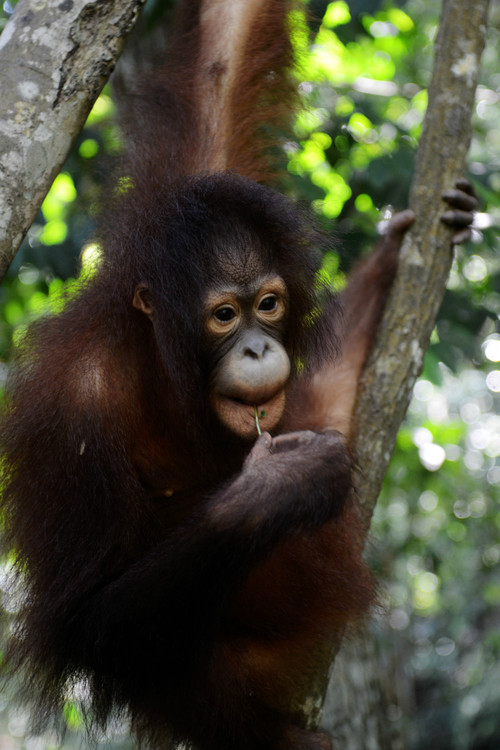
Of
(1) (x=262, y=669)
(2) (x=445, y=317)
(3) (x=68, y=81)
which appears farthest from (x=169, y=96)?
(1) (x=262, y=669)

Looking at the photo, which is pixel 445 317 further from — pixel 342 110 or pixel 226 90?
pixel 226 90

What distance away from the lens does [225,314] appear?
2582 mm

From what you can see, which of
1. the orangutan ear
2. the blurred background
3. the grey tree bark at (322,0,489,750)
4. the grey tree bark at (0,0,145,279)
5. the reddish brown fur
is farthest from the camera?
the blurred background

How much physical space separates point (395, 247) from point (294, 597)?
5.12 ft

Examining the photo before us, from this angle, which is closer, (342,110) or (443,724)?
(342,110)

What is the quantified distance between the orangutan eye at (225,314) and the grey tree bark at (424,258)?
2.73 feet

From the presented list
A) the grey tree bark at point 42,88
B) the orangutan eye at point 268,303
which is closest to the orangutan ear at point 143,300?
the orangutan eye at point 268,303

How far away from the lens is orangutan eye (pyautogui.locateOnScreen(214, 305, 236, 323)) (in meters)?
2.58

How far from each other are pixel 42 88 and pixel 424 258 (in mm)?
1802

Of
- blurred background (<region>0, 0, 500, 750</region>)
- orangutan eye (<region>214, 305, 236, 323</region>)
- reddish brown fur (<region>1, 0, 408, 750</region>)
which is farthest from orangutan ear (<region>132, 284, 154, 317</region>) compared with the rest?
blurred background (<region>0, 0, 500, 750</region>)

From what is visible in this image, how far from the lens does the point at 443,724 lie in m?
7.79

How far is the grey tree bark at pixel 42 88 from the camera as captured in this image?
6.55 feet

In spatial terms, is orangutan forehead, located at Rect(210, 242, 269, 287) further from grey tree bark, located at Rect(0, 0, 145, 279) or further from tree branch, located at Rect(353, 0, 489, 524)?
tree branch, located at Rect(353, 0, 489, 524)

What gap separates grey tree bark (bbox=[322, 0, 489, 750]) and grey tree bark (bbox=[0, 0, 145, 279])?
1.59m
